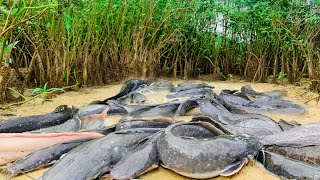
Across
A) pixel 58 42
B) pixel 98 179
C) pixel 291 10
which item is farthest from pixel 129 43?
pixel 98 179

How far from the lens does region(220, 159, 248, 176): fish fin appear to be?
318 centimetres

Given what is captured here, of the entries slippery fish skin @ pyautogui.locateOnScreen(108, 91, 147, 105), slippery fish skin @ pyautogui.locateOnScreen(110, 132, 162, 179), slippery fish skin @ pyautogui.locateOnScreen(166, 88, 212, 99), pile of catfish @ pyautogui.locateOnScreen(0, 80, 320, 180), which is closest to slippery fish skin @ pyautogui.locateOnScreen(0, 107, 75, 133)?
pile of catfish @ pyautogui.locateOnScreen(0, 80, 320, 180)

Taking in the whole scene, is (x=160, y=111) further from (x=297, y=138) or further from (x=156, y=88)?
(x=156, y=88)

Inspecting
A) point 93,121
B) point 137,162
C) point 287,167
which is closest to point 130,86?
point 93,121

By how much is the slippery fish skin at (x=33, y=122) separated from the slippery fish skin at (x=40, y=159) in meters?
0.74

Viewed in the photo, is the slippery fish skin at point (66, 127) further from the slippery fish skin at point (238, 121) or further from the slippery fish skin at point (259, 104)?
the slippery fish skin at point (259, 104)

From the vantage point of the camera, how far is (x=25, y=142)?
11.9ft

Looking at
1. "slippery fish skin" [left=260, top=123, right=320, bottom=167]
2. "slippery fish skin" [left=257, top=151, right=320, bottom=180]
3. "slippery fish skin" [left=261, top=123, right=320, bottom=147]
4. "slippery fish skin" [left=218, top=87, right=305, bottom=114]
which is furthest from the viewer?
"slippery fish skin" [left=218, top=87, right=305, bottom=114]

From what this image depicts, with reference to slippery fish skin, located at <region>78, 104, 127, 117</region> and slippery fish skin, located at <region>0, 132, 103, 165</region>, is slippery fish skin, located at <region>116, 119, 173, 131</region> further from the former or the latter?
slippery fish skin, located at <region>78, 104, 127, 117</region>

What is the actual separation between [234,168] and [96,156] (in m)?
1.04

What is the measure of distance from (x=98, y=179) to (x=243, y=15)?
5.12 meters

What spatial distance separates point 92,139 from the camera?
146 inches

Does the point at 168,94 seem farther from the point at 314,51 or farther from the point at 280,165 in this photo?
the point at 280,165

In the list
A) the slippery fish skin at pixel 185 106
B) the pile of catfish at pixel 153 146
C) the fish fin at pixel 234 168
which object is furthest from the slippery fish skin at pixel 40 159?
the slippery fish skin at pixel 185 106
